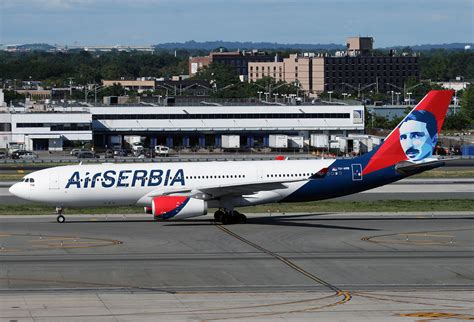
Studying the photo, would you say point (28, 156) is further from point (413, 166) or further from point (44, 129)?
point (413, 166)

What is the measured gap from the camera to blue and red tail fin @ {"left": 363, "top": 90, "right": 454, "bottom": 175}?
205ft

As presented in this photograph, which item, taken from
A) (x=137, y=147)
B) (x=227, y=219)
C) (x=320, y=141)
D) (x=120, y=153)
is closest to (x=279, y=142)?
(x=320, y=141)

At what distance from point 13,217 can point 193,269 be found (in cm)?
2381

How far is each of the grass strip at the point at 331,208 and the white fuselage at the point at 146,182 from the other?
225 inches

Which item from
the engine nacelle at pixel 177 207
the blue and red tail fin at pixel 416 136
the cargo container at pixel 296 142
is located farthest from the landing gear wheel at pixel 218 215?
the cargo container at pixel 296 142

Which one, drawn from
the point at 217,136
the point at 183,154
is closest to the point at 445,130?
the point at 217,136

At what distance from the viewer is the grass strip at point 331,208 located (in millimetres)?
67375

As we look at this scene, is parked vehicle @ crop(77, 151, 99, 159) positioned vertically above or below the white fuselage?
below

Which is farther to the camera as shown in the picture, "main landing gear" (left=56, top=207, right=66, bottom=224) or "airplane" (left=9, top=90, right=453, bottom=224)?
"main landing gear" (left=56, top=207, right=66, bottom=224)

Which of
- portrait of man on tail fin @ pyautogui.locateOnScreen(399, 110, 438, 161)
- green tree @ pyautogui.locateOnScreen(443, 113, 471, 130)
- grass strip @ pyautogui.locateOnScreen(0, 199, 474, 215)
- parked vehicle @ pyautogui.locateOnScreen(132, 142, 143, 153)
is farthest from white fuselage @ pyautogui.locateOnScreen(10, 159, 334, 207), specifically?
green tree @ pyautogui.locateOnScreen(443, 113, 471, 130)

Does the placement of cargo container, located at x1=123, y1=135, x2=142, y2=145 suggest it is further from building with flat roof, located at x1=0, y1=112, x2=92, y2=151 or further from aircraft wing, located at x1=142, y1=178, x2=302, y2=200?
aircraft wing, located at x1=142, y1=178, x2=302, y2=200

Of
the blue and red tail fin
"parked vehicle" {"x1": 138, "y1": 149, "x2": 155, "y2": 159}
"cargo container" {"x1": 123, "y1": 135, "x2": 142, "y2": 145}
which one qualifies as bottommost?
"parked vehicle" {"x1": 138, "y1": 149, "x2": 155, "y2": 159}

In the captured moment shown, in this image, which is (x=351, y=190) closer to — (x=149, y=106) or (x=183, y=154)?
(x=183, y=154)

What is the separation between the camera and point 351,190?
62375 mm
